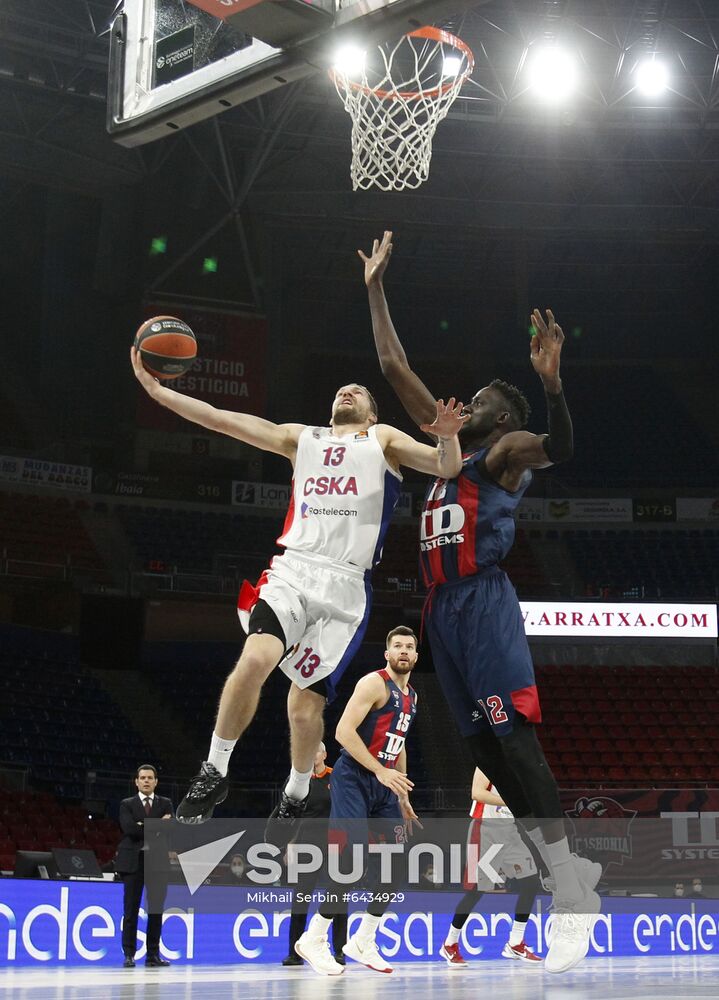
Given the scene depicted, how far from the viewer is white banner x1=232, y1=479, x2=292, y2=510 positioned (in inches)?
975

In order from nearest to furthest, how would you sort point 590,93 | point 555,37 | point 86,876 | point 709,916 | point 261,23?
1. point 261,23
2. point 86,876
3. point 709,916
4. point 555,37
5. point 590,93

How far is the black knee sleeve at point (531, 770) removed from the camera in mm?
5637

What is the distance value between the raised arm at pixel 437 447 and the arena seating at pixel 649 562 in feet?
61.3

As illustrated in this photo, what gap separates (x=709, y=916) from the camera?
1346 cm

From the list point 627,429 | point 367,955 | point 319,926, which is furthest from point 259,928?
point 627,429

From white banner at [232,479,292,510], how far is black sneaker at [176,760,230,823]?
1954 centimetres

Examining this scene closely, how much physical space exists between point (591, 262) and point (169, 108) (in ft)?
75.4

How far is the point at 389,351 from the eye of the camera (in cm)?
621

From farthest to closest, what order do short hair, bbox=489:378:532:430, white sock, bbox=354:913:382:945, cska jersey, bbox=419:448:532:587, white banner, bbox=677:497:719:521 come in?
1. white banner, bbox=677:497:719:521
2. white sock, bbox=354:913:382:945
3. short hair, bbox=489:378:532:430
4. cska jersey, bbox=419:448:532:587

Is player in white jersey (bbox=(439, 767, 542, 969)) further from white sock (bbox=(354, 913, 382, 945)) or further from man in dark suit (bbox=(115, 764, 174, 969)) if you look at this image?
man in dark suit (bbox=(115, 764, 174, 969))

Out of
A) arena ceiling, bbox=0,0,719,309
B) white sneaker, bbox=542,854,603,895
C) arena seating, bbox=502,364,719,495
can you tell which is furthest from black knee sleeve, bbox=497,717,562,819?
arena seating, bbox=502,364,719,495

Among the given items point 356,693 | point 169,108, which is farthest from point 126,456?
point 169,108

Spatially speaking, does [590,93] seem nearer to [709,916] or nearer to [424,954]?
[709,916]

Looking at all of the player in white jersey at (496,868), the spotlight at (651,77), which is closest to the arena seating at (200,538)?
the spotlight at (651,77)
